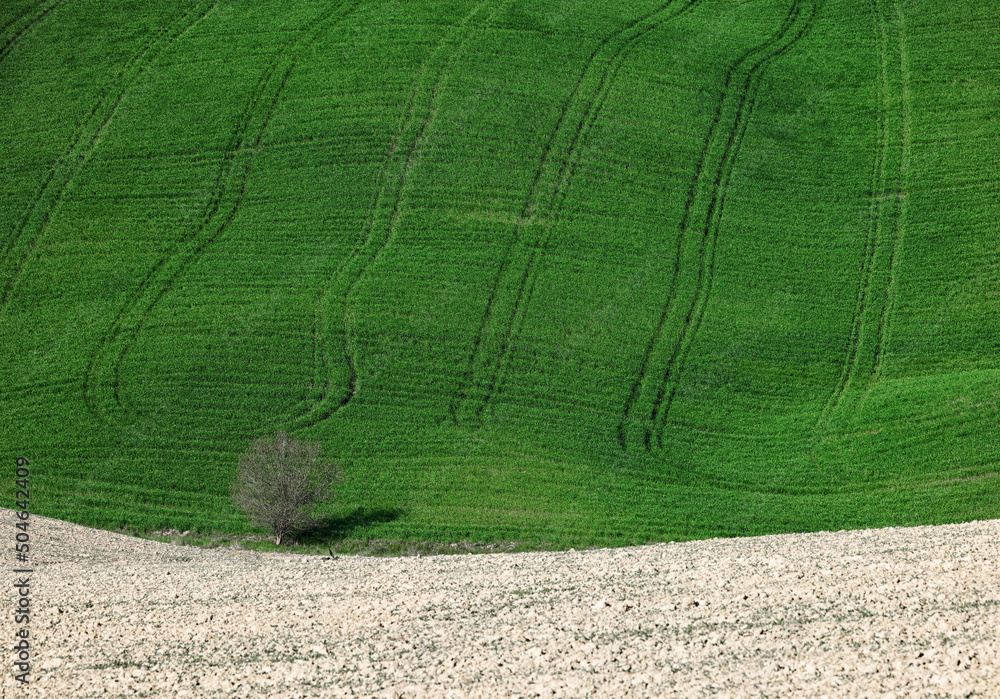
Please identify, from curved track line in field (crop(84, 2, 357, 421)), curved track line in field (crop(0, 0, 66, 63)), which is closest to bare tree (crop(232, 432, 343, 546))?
curved track line in field (crop(84, 2, 357, 421))

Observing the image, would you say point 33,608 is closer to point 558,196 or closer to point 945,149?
point 558,196

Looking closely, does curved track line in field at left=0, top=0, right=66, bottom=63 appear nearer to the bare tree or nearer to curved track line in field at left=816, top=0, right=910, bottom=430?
the bare tree

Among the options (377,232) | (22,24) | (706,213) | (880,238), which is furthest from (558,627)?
(22,24)

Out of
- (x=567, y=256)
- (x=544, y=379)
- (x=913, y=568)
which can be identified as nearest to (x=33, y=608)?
(x=913, y=568)

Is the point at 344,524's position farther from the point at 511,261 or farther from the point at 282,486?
the point at 511,261

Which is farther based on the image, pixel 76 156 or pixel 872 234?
pixel 76 156
